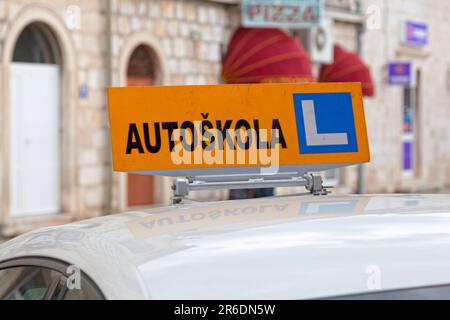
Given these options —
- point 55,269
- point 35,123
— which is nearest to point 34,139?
point 35,123

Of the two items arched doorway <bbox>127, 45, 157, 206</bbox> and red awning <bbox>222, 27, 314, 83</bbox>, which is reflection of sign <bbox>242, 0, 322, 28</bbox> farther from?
arched doorway <bbox>127, 45, 157, 206</bbox>

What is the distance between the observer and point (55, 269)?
2.65 metres

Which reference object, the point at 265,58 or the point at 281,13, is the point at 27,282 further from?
the point at 281,13

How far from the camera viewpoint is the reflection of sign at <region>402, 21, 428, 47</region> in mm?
26562

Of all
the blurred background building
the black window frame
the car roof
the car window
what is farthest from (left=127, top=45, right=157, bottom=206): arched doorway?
the car roof

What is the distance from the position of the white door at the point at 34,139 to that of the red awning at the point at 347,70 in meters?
8.22

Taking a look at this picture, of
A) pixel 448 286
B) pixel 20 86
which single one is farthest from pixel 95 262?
pixel 20 86

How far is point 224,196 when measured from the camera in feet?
61.8

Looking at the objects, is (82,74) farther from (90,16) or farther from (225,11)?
(225,11)

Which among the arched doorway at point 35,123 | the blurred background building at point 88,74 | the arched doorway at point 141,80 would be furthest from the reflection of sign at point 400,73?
the arched doorway at point 35,123

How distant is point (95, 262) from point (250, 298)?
417mm

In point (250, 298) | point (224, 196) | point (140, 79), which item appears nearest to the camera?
point (250, 298)

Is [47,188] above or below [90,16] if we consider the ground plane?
below

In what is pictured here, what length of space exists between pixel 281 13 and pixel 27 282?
17.1 meters
